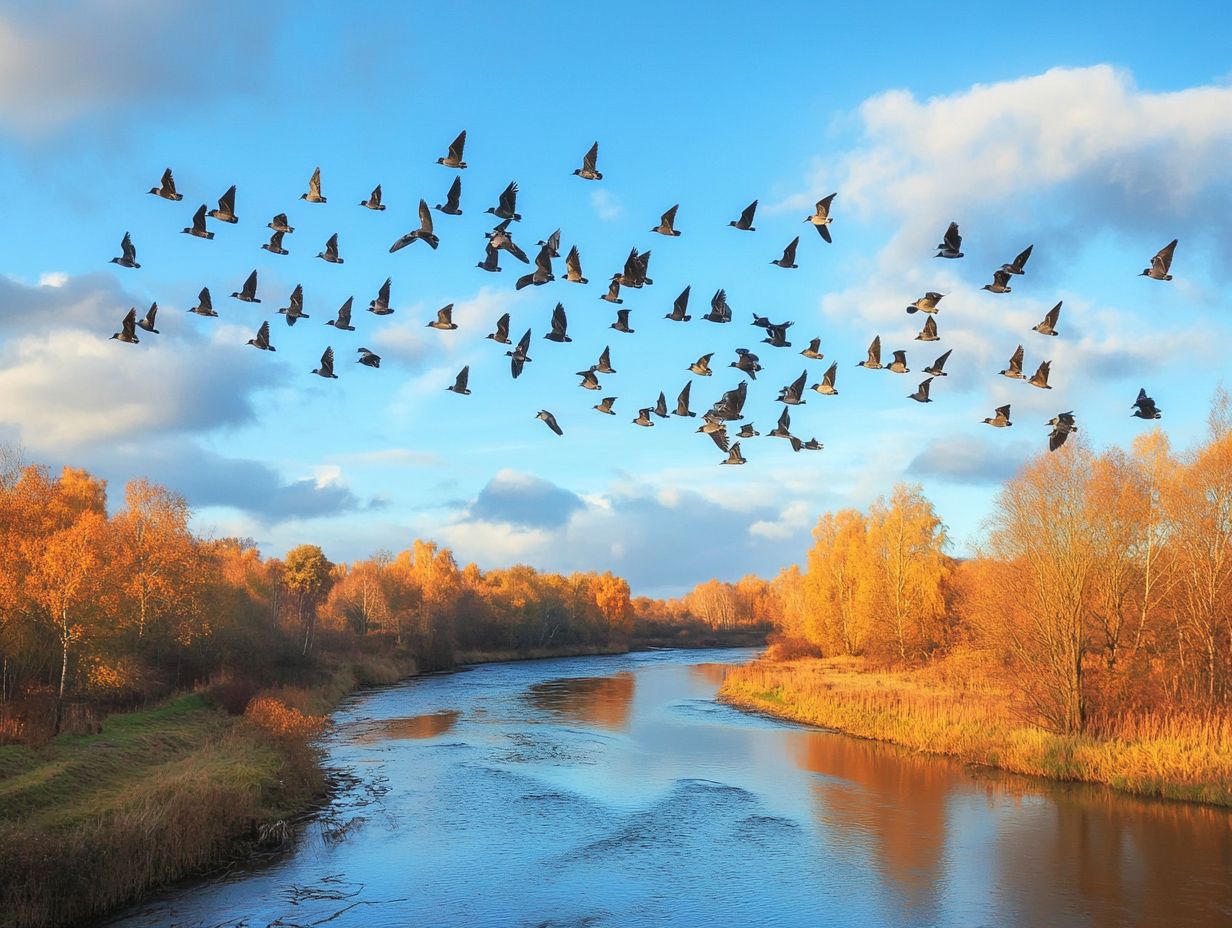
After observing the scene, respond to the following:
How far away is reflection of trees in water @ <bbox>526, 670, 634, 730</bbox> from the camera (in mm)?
49938

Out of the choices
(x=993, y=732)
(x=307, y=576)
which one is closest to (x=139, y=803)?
(x=993, y=732)

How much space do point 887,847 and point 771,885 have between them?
476cm

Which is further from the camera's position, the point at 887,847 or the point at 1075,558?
the point at 1075,558

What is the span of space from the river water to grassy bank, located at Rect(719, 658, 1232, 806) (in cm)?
122

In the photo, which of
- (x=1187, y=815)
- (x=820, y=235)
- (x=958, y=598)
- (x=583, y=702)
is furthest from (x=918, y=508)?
(x=820, y=235)

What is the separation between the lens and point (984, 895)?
67.7ft

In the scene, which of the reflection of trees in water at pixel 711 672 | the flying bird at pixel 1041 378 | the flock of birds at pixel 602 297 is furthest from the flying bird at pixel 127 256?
the reflection of trees in water at pixel 711 672

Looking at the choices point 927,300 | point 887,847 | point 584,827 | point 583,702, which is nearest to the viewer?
point 927,300

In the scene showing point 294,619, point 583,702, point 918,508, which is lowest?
point 583,702

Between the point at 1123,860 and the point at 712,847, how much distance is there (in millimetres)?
10501

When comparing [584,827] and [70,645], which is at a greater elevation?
[70,645]

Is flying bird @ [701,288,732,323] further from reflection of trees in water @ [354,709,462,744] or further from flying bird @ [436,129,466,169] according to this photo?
reflection of trees in water @ [354,709,462,744]

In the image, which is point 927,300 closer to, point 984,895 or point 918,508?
point 984,895

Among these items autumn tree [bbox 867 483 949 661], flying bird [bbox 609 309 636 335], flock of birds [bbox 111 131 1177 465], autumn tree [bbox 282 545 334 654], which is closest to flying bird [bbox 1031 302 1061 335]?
flock of birds [bbox 111 131 1177 465]
